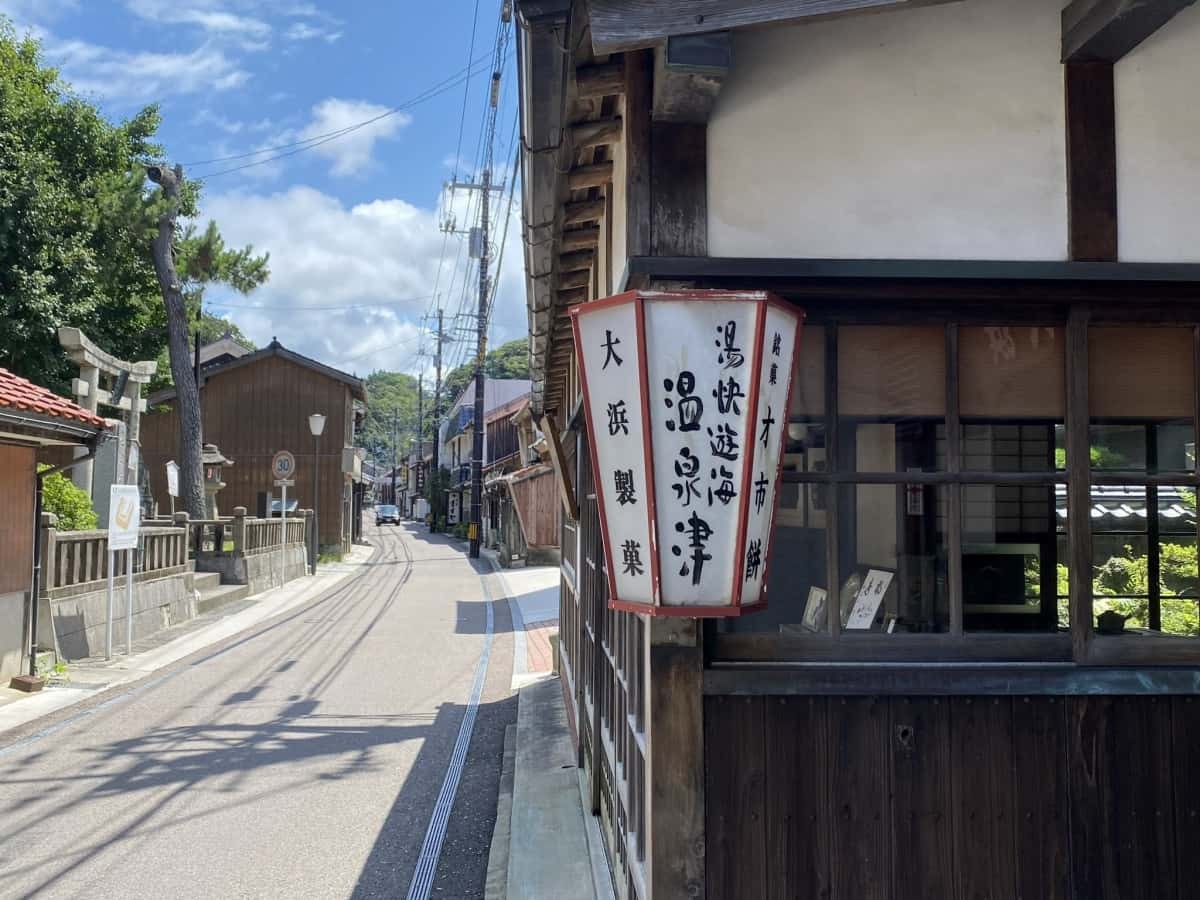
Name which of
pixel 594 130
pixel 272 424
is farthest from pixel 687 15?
pixel 272 424

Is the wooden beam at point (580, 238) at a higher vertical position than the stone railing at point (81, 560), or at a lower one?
higher

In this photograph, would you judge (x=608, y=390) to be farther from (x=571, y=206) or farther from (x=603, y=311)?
(x=571, y=206)

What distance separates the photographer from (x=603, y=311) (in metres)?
3.17

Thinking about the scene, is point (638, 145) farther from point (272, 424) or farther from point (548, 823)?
point (272, 424)

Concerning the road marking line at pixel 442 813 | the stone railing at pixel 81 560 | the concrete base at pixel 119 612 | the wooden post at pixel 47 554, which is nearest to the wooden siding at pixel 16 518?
the wooden post at pixel 47 554

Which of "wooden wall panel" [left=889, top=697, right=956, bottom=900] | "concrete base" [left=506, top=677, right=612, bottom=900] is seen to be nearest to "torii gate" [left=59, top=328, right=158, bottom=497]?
"concrete base" [left=506, top=677, right=612, bottom=900]

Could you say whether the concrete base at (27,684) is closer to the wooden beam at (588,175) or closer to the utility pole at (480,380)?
the wooden beam at (588,175)

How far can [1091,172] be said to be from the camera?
3.61 m

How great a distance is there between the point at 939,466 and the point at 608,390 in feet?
4.88

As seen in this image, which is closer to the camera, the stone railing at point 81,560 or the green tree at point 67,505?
the stone railing at point 81,560

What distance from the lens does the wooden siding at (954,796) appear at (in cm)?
347

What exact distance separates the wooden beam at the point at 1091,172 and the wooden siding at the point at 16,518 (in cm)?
1197

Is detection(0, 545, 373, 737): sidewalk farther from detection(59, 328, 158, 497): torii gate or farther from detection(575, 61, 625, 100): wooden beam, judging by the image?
detection(575, 61, 625, 100): wooden beam

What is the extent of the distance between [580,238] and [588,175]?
0.94m
